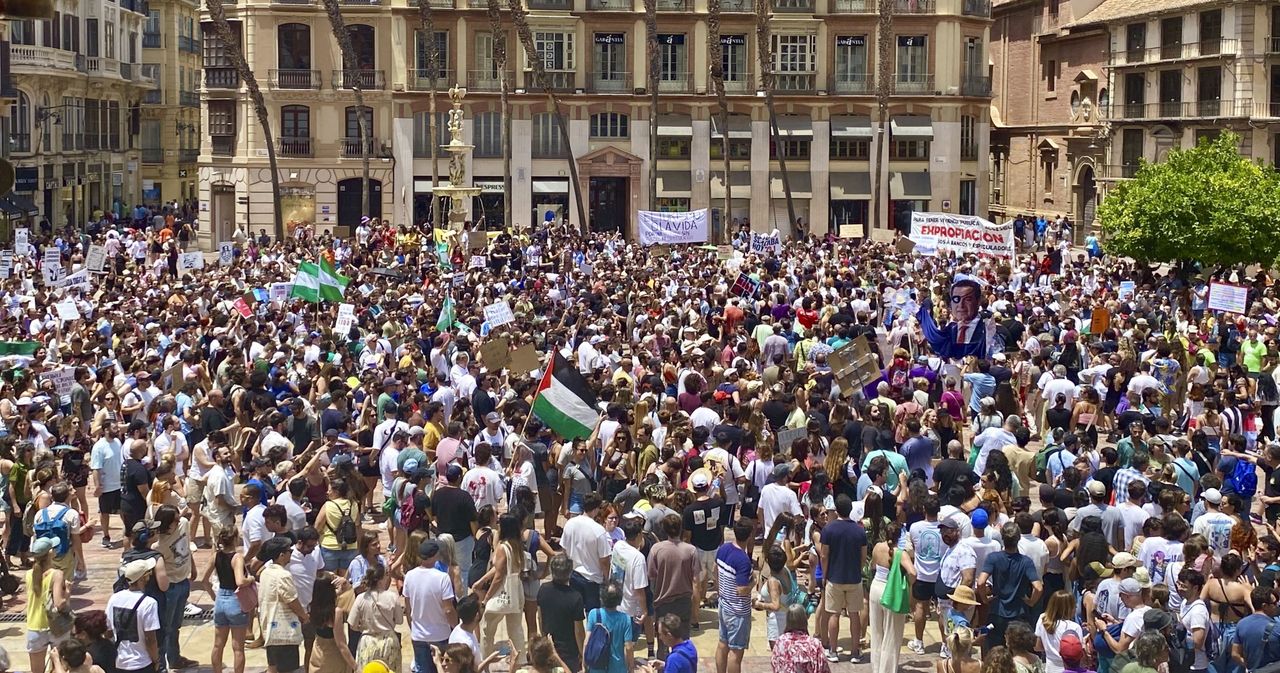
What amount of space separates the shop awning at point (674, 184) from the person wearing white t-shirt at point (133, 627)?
4840cm

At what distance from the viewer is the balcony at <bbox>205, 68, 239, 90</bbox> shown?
57.8 meters

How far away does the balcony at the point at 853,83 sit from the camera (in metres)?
59.3

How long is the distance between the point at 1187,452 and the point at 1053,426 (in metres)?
3.29

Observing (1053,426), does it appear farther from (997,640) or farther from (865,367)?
(997,640)

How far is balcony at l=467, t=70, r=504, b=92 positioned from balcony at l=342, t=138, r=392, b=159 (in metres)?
3.54

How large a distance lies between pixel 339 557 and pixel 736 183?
4793cm

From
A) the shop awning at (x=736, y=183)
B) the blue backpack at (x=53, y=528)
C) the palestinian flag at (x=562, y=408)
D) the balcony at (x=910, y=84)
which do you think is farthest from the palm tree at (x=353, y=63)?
the blue backpack at (x=53, y=528)

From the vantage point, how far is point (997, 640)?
1162cm

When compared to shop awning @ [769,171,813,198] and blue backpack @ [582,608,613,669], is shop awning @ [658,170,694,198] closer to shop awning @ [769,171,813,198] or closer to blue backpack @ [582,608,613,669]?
shop awning @ [769,171,813,198]

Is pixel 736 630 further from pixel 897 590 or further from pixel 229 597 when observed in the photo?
pixel 229 597

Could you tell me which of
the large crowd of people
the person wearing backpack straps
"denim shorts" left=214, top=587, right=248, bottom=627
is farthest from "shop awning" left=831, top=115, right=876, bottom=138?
"denim shorts" left=214, top=587, right=248, bottom=627

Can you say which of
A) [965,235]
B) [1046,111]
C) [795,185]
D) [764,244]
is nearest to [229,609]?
[965,235]

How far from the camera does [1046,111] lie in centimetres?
6969

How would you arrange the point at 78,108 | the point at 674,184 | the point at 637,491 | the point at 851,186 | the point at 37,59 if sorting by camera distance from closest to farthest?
the point at 637,491 → the point at 37,59 → the point at 674,184 → the point at 851,186 → the point at 78,108
